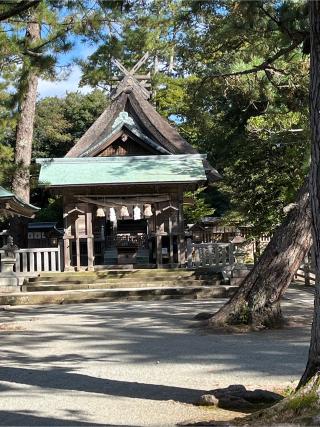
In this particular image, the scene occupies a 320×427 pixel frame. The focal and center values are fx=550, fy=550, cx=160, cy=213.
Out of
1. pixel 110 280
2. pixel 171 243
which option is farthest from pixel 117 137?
pixel 110 280

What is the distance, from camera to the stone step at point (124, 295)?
46.7ft

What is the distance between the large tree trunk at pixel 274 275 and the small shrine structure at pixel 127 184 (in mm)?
9024

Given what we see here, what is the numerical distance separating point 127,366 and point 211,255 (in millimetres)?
11850

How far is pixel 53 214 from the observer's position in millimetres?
32344

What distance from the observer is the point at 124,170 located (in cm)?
1878

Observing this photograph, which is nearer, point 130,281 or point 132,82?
point 130,281

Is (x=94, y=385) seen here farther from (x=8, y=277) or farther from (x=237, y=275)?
(x=8, y=277)

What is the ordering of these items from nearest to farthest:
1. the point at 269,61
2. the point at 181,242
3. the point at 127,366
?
the point at 127,366 < the point at 269,61 < the point at 181,242

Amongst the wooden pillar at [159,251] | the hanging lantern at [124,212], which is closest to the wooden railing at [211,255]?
the wooden pillar at [159,251]

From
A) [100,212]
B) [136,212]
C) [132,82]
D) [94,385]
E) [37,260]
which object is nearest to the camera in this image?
[94,385]

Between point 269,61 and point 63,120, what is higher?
point 63,120

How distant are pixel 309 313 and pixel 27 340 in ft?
18.3

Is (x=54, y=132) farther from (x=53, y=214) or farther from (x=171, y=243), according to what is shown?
(x=171, y=243)

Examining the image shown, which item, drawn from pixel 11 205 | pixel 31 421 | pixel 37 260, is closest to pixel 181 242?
pixel 37 260
